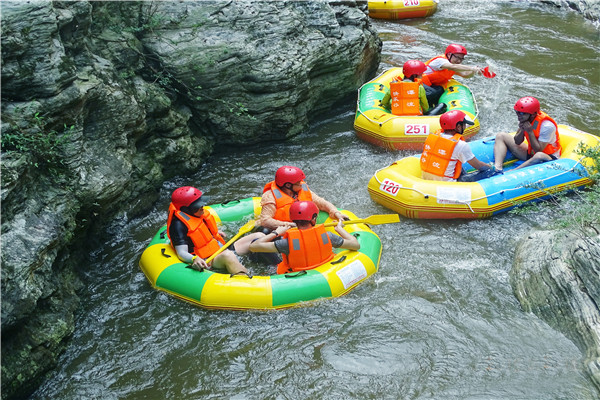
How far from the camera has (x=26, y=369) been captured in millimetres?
5051

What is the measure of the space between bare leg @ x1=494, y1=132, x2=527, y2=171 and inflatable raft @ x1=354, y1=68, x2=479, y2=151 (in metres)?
1.10

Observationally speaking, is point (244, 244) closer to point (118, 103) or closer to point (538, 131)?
point (118, 103)

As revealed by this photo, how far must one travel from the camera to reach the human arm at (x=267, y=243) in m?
6.13

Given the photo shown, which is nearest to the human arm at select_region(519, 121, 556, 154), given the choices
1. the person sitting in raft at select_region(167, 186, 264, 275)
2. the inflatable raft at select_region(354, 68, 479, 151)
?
the inflatable raft at select_region(354, 68, 479, 151)

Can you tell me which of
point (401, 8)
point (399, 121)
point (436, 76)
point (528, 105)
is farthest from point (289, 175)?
point (401, 8)

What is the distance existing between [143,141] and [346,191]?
283cm

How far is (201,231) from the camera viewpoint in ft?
20.7

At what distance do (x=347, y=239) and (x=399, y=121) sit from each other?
10.8 feet

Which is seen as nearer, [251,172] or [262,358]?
[262,358]

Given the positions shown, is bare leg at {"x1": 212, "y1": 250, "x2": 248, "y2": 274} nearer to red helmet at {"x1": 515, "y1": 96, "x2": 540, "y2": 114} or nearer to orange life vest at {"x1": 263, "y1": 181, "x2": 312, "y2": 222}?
orange life vest at {"x1": 263, "y1": 181, "x2": 312, "y2": 222}

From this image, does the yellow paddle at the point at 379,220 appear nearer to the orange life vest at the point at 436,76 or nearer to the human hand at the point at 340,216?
the human hand at the point at 340,216

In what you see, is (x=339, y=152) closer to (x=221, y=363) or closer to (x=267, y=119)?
(x=267, y=119)

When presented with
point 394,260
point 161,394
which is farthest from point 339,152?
point 161,394

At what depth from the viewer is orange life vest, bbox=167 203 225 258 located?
6.22 meters
